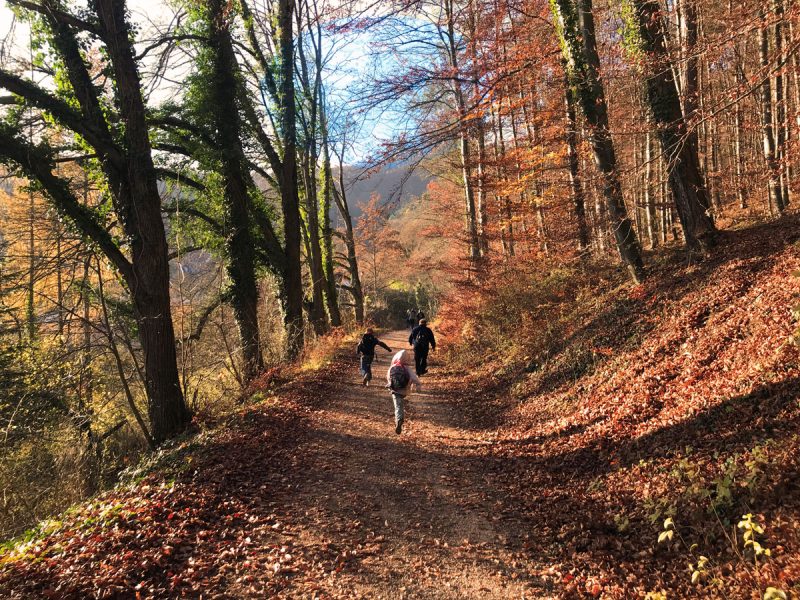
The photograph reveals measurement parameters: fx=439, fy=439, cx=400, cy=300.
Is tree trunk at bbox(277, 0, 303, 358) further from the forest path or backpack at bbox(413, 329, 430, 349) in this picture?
the forest path

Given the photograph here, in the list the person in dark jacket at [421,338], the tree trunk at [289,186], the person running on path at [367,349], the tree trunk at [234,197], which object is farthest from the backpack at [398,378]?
the tree trunk at [289,186]

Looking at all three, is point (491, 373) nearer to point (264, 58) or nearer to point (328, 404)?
point (328, 404)

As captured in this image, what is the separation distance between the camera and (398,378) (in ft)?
26.5

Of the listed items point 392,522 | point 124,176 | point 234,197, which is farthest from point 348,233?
point 392,522

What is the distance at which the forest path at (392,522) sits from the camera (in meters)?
4.07

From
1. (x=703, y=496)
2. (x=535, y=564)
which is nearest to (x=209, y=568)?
(x=535, y=564)

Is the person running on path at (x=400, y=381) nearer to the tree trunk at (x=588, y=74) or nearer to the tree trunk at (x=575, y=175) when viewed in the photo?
the tree trunk at (x=588, y=74)

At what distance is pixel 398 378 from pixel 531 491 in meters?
3.09

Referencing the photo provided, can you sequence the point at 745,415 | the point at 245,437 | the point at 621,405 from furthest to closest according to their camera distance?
the point at 245,437 < the point at 621,405 < the point at 745,415

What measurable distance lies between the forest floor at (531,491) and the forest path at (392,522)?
0.03m

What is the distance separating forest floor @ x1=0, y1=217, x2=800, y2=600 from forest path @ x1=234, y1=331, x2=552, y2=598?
0.03m

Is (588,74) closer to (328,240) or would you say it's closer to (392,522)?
(392,522)

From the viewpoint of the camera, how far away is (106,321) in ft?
24.6

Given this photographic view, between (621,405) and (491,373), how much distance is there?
572cm
